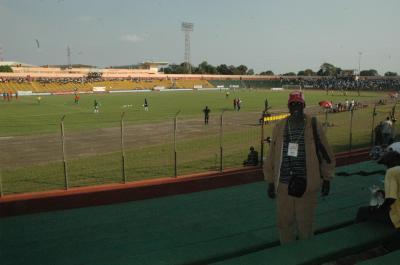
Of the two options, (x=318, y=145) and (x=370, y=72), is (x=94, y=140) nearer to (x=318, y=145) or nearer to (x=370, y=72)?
(x=318, y=145)

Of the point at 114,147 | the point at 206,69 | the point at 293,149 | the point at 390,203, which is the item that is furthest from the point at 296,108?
the point at 206,69

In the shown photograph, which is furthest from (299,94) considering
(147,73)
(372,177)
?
(147,73)

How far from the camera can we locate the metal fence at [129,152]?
38.5ft

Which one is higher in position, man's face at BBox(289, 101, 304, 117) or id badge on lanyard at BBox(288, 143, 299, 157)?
man's face at BBox(289, 101, 304, 117)

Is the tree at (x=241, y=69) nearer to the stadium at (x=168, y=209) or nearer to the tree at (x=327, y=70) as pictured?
the tree at (x=327, y=70)

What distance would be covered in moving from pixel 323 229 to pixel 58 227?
3766 mm

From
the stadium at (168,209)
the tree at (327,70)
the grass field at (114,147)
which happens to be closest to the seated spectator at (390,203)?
the stadium at (168,209)

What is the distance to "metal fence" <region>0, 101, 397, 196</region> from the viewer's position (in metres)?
11.7

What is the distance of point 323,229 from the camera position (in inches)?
201

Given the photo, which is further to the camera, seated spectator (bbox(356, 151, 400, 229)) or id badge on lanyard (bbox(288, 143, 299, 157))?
id badge on lanyard (bbox(288, 143, 299, 157))

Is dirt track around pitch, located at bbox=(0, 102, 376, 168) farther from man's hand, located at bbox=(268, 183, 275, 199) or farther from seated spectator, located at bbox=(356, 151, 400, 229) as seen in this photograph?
seated spectator, located at bbox=(356, 151, 400, 229)

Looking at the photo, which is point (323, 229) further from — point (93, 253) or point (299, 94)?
point (93, 253)

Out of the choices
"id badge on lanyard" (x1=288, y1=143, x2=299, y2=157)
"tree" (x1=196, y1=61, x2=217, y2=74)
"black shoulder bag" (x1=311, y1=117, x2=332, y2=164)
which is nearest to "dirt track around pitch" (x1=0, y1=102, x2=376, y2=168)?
"id badge on lanyard" (x1=288, y1=143, x2=299, y2=157)

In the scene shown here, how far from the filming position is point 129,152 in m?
16.9
